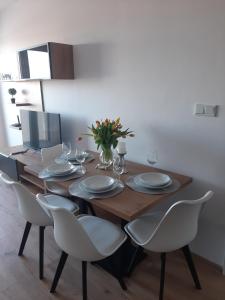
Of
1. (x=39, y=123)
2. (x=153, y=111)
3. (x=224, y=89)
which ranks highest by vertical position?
(x=224, y=89)

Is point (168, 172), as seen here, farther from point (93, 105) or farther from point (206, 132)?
point (93, 105)

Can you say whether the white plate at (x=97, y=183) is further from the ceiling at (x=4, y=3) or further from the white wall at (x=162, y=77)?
the ceiling at (x=4, y=3)

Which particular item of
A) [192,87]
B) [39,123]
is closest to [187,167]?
[192,87]

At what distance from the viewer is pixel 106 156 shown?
6.50 feet

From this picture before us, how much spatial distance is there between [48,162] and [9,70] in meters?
2.31

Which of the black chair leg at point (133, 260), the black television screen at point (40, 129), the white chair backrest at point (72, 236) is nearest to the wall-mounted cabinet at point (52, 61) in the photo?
the black television screen at point (40, 129)

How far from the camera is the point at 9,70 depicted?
149 inches

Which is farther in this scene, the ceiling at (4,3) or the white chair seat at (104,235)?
the ceiling at (4,3)

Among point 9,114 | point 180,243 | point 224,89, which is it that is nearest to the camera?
point 180,243

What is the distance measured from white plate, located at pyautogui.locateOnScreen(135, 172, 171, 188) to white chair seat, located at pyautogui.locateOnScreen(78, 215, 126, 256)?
368 mm

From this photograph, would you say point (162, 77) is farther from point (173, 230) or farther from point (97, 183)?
point (173, 230)

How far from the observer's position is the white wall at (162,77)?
165 cm

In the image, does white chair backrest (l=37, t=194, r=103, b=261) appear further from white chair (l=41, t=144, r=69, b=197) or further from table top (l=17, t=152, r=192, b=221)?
white chair (l=41, t=144, r=69, b=197)

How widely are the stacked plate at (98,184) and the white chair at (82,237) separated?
0.76 ft
